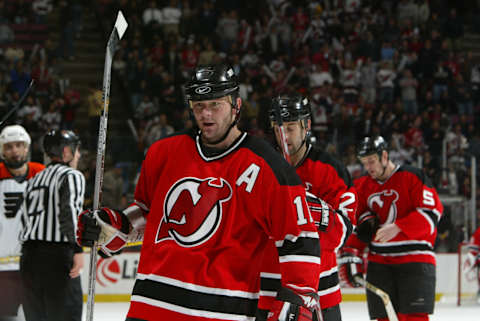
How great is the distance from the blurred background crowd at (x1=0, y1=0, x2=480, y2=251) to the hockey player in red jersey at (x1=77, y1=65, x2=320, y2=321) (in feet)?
21.0

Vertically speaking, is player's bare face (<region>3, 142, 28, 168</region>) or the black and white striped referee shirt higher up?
player's bare face (<region>3, 142, 28, 168</region>)

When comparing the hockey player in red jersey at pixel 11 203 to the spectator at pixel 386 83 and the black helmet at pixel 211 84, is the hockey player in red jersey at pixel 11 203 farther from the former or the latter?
the spectator at pixel 386 83

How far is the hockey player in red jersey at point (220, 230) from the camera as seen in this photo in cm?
232

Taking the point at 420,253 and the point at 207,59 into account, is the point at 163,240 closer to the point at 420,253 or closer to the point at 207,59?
the point at 420,253

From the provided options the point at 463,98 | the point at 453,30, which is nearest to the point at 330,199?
the point at 463,98

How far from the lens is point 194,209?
7.68 feet

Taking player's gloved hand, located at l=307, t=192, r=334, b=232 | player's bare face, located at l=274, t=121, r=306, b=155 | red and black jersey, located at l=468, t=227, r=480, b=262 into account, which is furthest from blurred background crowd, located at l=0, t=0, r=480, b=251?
player's gloved hand, located at l=307, t=192, r=334, b=232

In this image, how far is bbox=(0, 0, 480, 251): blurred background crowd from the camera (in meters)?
9.98

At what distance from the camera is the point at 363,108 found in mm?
11094

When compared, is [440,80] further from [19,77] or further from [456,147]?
[19,77]

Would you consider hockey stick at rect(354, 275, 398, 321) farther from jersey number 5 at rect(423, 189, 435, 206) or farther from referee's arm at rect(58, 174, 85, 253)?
referee's arm at rect(58, 174, 85, 253)

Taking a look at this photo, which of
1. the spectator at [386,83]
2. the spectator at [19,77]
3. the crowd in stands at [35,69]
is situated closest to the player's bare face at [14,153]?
the crowd in stands at [35,69]

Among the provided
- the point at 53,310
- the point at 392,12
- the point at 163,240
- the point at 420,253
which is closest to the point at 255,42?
the point at 392,12

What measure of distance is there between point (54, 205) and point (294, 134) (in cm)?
140
